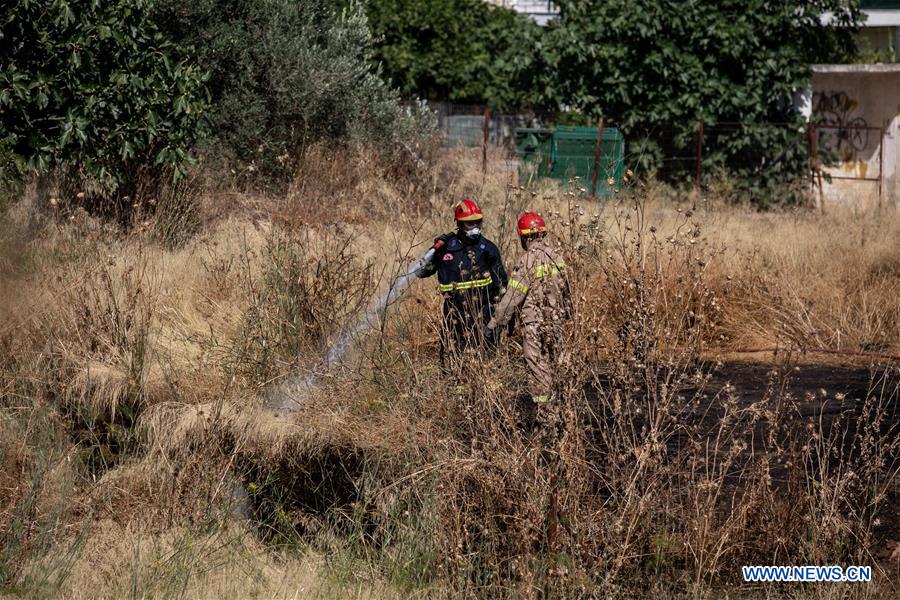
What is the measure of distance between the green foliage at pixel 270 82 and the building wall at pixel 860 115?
1095 cm

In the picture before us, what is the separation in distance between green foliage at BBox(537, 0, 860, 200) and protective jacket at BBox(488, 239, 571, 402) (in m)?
11.3

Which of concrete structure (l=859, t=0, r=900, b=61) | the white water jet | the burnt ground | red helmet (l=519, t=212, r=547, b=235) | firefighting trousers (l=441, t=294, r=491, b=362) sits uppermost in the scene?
concrete structure (l=859, t=0, r=900, b=61)

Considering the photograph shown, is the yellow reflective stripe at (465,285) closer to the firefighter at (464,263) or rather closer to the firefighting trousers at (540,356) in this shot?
the firefighter at (464,263)

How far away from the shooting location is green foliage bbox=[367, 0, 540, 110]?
23.1m

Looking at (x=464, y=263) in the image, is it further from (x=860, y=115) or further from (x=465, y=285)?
(x=860, y=115)

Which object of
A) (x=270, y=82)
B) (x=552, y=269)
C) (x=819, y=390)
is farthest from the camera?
(x=270, y=82)

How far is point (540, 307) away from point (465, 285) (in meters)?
1.89

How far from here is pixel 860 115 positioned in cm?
2162

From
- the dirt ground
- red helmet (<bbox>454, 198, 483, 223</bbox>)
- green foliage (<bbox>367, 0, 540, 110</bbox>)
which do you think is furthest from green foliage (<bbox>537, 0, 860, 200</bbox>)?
red helmet (<bbox>454, 198, 483, 223</bbox>)

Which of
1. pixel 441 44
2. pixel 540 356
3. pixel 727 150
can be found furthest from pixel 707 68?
pixel 540 356

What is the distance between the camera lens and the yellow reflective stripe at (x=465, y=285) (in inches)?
305

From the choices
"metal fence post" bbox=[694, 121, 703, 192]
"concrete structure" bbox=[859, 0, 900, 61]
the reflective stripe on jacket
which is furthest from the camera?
"concrete structure" bbox=[859, 0, 900, 61]

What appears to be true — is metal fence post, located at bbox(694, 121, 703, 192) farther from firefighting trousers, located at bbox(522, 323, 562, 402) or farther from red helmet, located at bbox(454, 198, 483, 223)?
firefighting trousers, located at bbox(522, 323, 562, 402)

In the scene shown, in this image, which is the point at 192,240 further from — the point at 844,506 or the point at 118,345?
the point at 844,506
